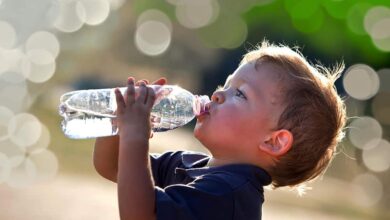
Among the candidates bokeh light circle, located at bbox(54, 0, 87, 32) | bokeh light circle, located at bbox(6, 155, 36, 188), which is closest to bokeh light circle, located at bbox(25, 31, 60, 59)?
bokeh light circle, located at bbox(54, 0, 87, 32)

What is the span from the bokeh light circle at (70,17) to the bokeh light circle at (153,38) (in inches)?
33.8

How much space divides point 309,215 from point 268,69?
13.9 feet

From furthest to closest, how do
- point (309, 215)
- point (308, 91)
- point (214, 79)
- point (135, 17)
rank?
point (135, 17), point (214, 79), point (309, 215), point (308, 91)

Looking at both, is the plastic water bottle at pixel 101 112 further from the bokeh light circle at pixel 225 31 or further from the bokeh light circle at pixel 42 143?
the bokeh light circle at pixel 225 31

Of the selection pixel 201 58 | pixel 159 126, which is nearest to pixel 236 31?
pixel 201 58

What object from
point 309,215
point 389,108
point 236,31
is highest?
point 236,31

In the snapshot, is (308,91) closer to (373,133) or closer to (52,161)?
(52,161)

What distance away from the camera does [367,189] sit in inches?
334

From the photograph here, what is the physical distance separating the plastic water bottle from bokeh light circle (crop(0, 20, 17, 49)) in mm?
7321

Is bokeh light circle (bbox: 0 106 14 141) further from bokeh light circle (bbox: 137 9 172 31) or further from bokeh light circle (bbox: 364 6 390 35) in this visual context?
bokeh light circle (bbox: 364 6 390 35)

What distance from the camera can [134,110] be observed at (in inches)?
94.4

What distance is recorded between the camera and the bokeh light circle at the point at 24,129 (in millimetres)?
8241

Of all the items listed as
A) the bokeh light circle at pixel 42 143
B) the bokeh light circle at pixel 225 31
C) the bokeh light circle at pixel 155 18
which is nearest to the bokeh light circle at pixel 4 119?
the bokeh light circle at pixel 42 143

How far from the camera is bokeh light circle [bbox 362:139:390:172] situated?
9.05m
